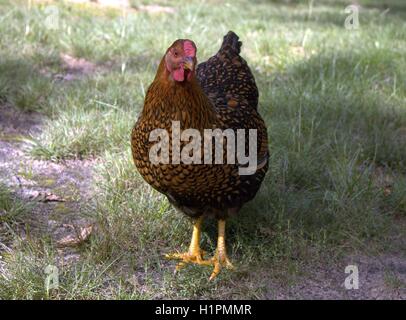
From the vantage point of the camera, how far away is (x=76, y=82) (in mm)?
4723

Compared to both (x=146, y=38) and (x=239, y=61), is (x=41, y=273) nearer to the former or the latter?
(x=239, y=61)

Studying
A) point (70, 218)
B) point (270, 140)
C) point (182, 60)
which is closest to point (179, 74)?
point (182, 60)

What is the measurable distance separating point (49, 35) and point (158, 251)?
342 centimetres

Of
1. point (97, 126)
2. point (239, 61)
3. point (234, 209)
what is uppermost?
point (239, 61)

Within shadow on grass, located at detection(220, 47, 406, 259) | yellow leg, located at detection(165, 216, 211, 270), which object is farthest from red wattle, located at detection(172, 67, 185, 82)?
shadow on grass, located at detection(220, 47, 406, 259)

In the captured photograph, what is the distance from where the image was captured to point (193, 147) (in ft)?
7.91

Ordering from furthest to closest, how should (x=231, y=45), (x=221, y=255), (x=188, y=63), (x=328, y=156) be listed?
(x=328, y=156) → (x=231, y=45) → (x=221, y=255) → (x=188, y=63)

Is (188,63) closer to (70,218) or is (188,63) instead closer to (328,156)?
(70,218)

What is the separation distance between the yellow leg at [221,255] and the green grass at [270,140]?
7 centimetres

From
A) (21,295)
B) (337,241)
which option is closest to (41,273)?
(21,295)

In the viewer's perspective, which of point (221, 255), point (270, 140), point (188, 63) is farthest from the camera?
point (270, 140)

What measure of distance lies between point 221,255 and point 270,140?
1.25 m

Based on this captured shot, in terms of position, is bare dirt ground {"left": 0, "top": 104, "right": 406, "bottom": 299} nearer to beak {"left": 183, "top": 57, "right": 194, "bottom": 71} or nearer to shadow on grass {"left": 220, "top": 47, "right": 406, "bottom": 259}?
shadow on grass {"left": 220, "top": 47, "right": 406, "bottom": 259}

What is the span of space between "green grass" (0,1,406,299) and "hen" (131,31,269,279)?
0.20 m
